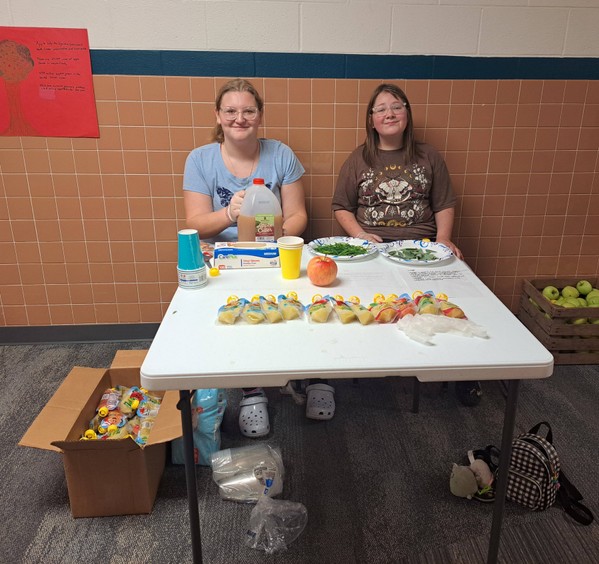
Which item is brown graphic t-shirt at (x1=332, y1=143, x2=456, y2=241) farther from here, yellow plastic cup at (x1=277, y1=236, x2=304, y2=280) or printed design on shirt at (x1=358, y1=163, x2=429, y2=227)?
yellow plastic cup at (x1=277, y1=236, x2=304, y2=280)

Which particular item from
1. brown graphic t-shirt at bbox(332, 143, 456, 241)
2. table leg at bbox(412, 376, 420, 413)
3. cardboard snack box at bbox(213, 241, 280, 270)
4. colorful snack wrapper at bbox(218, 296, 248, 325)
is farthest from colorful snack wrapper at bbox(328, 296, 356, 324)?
brown graphic t-shirt at bbox(332, 143, 456, 241)

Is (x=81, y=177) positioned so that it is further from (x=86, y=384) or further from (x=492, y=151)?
(x=492, y=151)

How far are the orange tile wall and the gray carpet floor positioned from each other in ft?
2.12

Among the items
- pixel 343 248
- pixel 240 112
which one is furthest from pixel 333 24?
pixel 343 248

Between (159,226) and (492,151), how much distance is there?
1.72m

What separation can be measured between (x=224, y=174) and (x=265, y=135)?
447 millimetres

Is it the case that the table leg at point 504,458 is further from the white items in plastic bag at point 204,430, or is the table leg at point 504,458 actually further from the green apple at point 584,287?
the green apple at point 584,287

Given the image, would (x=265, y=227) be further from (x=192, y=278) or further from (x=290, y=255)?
(x=192, y=278)

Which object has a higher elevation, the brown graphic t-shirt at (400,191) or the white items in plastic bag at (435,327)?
the brown graphic t-shirt at (400,191)

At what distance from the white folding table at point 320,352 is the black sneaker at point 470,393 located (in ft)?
2.71

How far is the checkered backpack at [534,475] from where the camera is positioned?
167 centimetres

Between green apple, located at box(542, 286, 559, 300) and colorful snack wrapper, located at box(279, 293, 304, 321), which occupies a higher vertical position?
colorful snack wrapper, located at box(279, 293, 304, 321)

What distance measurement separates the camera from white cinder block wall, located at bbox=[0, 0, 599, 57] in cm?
235

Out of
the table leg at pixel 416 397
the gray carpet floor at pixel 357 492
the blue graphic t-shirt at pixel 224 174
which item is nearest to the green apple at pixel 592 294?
the gray carpet floor at pixel 357 492
